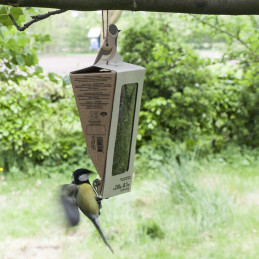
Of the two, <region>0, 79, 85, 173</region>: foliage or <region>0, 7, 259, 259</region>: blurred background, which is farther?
<region>0, 79, 85, 173</region>: foliage

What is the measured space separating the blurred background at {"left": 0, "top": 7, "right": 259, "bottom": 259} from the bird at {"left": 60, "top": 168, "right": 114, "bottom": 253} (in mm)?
1201

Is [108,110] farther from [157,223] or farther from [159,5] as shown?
[157,223]

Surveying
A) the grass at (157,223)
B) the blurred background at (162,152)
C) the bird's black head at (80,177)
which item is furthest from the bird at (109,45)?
the grass at (157,223)

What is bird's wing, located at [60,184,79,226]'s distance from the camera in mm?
1037

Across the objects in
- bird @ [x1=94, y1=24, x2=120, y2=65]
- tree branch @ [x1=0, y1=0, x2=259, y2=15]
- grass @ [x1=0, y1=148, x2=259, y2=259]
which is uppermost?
tree branch @ [x1=0, y1=0, x2=259, y2=15]

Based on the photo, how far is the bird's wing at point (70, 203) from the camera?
104 centimetres

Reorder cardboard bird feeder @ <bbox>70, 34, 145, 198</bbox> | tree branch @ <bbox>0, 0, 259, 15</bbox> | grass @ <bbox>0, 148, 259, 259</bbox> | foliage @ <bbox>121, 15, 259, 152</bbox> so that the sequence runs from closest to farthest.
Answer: tree branch @ <bbox>0, 0, 259, 15</bbox> < cardboard bird feeder @ <bbox>70, 34, 145, 198</bbox> < grass @ <bbox>0, 148, 259, 259</bbox> < foliage @ <bbox>121, 15, 259, 152</bbox>

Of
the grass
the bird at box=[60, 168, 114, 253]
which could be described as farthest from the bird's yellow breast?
the grass

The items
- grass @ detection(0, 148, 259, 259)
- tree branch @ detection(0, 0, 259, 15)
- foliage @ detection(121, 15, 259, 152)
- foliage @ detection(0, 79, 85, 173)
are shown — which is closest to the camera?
tree branch @ detection(0, 0, 259, 15)

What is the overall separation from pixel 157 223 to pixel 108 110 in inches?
83.8

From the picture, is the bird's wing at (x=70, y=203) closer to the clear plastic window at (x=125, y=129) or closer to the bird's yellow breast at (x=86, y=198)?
the bird's yellow breast at (x=86, y=198)

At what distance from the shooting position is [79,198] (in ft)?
3.57

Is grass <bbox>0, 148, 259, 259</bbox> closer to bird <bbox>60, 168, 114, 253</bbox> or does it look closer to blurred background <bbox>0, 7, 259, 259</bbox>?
blurred background <bbox>0, 7, 259, 259</bbox>

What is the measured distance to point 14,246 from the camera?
290 cm
